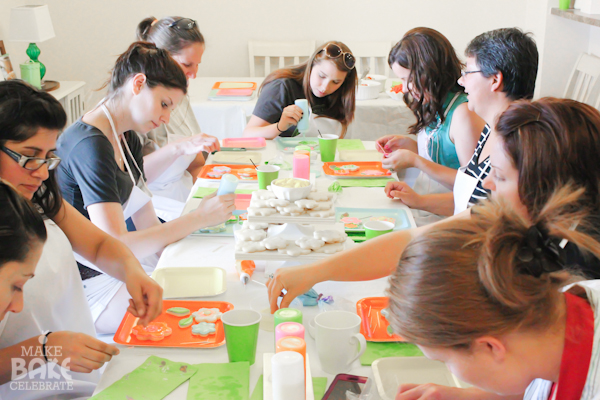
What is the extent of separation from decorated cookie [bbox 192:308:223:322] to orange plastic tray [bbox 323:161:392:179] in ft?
3.63

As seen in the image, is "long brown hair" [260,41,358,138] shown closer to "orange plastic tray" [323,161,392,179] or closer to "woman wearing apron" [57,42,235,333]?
"orange plastic tray" [323,161,392,179]

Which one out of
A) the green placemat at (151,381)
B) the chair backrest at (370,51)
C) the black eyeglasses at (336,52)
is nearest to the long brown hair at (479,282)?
the green placemat at (151,381)

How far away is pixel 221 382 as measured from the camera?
109 cm

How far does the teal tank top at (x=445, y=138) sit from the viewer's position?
2.34 metres

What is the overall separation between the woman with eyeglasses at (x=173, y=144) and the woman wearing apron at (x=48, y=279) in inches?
38.2

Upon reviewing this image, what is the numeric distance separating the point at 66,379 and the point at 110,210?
59cm

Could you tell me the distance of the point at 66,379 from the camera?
4.26 ft

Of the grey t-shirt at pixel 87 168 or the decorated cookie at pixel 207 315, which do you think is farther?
the grey t-shirt at pixel 87 168

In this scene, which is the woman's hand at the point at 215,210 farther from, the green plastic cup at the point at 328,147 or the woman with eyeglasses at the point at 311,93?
the woman with eyeglasses at the point at 311,93

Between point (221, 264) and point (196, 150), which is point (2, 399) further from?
point (196, 150)

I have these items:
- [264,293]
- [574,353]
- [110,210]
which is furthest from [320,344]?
[110,210]

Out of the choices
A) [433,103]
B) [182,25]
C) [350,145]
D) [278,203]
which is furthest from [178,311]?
[182,25]

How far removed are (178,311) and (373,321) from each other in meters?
0.47

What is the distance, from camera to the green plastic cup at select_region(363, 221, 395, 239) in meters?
1.73
